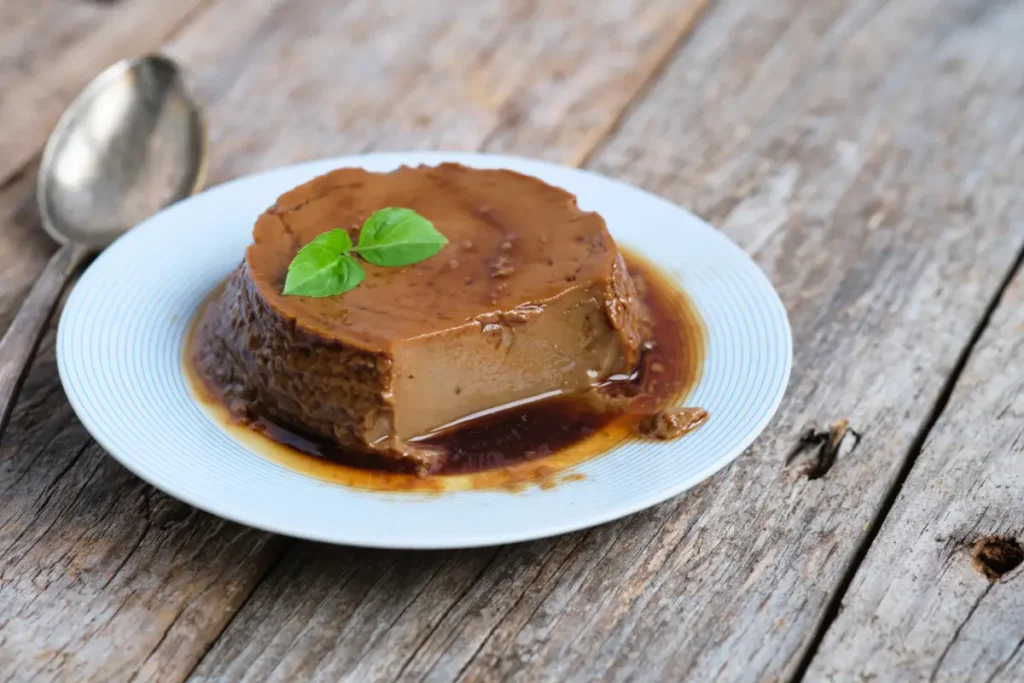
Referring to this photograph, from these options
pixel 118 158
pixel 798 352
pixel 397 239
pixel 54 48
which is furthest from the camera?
pixel 54 48

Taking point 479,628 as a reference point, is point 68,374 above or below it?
above

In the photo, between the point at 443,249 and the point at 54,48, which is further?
the point at 54,48

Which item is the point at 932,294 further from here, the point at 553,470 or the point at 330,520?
the point at 330,520

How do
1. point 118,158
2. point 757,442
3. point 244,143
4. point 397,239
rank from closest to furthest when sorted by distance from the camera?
point 397,239 < point 757,442 < point 118,158 < point 244,143

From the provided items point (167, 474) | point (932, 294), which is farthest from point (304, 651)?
point (932, 294)

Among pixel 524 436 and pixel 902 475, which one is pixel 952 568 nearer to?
pixel 902 475

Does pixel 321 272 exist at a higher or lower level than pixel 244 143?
higher

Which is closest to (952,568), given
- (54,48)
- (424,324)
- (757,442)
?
(757,442)
